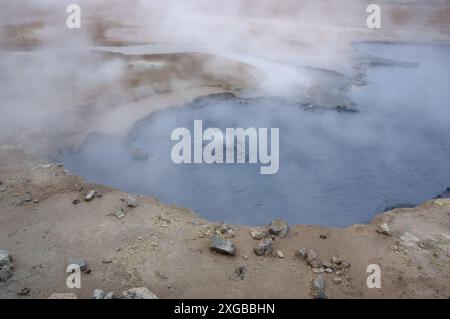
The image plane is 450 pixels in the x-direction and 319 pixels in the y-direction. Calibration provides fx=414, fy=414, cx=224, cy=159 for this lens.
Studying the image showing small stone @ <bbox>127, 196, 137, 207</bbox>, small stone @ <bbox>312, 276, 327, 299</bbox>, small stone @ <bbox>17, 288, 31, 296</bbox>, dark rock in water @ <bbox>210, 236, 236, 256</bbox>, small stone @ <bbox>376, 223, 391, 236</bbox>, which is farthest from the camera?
small stone @ <bbox>127, 196, 137, 207</bbox>

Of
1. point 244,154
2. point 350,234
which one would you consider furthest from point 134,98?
point 350,234

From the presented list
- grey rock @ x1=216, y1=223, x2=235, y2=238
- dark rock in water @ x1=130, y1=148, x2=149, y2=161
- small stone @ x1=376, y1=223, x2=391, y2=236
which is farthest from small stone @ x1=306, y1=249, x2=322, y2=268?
dark rock in water @ x1=130, y1=148, x2=149, y2=161

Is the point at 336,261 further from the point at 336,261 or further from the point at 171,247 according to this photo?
the point at 171,247

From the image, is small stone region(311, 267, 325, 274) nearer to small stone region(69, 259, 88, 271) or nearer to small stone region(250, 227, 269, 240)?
small stone region(250, 227, 269, 240)

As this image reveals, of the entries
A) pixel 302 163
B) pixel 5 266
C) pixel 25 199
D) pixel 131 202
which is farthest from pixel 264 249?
pixel 25 199

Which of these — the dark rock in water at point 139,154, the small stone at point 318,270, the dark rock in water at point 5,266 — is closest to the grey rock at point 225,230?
the small stone at point 318,270

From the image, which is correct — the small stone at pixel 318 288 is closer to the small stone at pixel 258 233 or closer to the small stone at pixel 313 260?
the small stone at pixel 313 260
